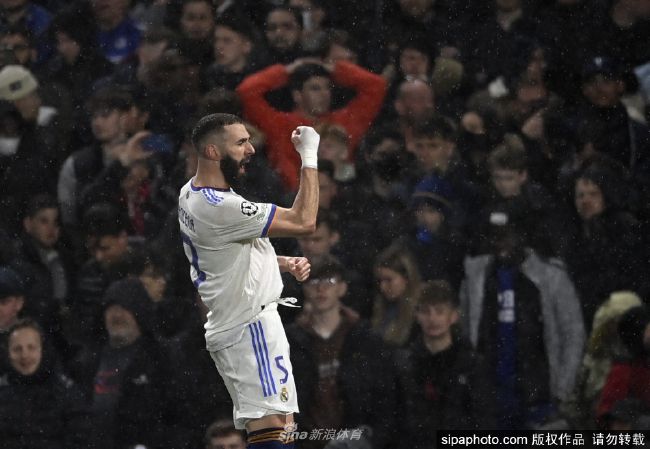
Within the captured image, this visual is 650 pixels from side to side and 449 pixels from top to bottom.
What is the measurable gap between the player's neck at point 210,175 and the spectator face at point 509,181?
2822mm

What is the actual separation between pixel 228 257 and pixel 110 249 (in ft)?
8.57

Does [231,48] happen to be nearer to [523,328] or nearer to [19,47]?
[19,47]

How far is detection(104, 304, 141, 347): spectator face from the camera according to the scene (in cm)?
837

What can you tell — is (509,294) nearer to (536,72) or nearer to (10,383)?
(536,72)

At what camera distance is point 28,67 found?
32.1 ft

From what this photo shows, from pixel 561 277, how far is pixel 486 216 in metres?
0.57

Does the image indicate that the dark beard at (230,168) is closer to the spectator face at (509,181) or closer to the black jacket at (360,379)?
the black jacket at (360,379)

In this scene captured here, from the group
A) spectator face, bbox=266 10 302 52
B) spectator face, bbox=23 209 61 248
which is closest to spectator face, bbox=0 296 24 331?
spectator face, bbox=23 209 61 248

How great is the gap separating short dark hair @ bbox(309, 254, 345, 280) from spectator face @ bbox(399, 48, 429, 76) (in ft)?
5.08

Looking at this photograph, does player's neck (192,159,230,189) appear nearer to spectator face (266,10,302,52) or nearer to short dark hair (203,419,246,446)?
short dark hair (203,419,246,446)

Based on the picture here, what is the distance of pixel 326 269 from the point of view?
27.3 ft

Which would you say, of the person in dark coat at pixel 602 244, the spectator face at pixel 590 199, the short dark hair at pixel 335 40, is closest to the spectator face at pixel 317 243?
the short dark hair at pixel 335 40

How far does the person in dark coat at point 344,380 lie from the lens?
819 centimetres

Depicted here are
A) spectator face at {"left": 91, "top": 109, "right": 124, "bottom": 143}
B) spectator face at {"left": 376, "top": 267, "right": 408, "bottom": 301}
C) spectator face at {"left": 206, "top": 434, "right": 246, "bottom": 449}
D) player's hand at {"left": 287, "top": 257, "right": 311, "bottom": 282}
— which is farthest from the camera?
spectator face at {"left": 91, "top": 109, "right": 124, "bottom": 143}
